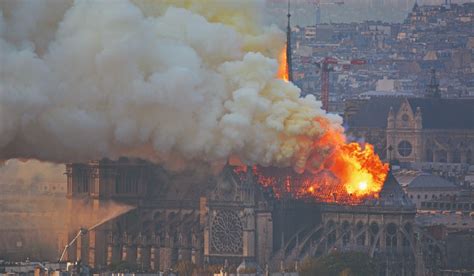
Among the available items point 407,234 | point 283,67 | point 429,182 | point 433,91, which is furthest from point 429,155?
point 407,234

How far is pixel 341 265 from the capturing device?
117 meters

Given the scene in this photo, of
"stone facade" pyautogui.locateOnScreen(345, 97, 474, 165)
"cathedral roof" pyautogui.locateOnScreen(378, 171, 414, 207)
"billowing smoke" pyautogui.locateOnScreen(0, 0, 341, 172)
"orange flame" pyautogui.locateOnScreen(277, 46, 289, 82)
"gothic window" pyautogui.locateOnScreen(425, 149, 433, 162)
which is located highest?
"stone facade" pyautogui.locateOnScreen(345, 97, 474, 165)

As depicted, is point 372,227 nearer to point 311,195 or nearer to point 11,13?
point 311,195

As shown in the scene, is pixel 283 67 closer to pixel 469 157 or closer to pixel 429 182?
pixel 429 182

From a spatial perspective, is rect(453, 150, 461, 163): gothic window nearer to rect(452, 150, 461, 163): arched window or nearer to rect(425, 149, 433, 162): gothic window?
rect(452, 150, 461, 163): arched window

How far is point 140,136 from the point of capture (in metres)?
115

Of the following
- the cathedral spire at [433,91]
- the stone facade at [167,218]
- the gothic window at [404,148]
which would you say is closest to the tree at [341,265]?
the stone facade at [167,218]

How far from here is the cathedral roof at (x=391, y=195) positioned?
123312mm

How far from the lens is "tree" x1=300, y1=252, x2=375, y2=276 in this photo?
115812 mm

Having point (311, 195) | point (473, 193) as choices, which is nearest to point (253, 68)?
point (311, 195)

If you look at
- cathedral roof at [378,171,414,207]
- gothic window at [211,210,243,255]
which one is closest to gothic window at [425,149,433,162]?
cathedral roof at [378,171,414,207]

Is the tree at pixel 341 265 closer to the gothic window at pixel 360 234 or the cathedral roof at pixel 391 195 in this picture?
the gothic window at pixel 360 234

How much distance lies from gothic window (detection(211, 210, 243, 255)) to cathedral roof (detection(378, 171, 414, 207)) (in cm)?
507

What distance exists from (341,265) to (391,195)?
7019 millimetres
